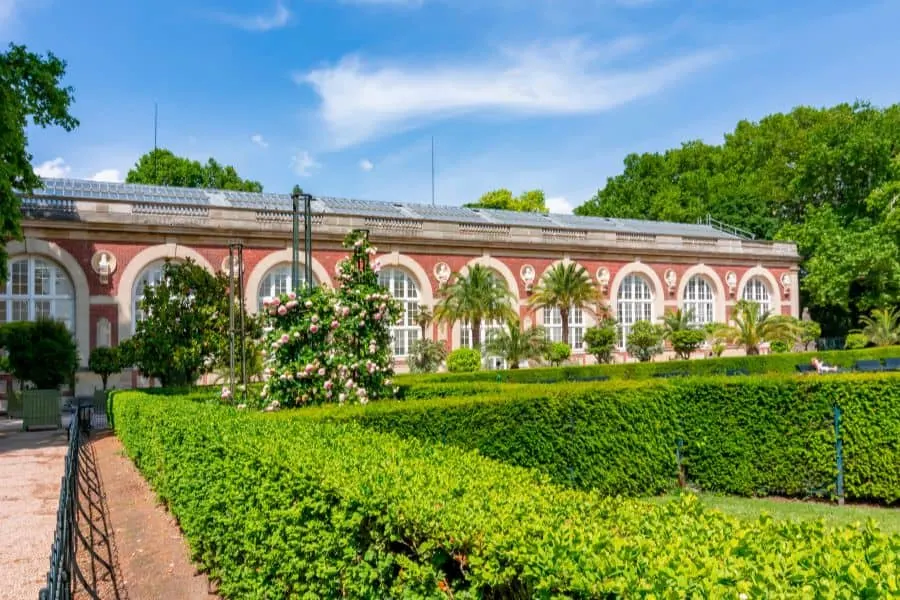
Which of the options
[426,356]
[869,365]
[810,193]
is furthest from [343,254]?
[810,193]

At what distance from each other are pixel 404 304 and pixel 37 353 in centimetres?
1444

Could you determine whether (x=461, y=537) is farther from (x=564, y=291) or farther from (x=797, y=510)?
(x=564, y=291)

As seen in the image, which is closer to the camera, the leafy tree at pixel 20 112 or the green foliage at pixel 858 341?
the leafy tree at pixel 20 112

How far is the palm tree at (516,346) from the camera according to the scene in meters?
27.7

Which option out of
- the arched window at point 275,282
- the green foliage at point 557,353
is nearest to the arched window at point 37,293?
the arched window at point 275,282

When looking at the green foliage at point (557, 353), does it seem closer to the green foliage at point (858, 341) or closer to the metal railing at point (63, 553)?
the green foliage at point (858, 341)

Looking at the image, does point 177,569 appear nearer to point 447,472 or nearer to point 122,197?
point 447,472

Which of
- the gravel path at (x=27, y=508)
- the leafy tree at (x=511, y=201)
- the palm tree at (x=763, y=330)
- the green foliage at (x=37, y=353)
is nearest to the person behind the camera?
the gravel path at (x=27, y=508)

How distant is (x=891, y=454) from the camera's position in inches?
385

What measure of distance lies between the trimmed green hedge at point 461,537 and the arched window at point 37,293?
22011mm

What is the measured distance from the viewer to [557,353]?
2952cm

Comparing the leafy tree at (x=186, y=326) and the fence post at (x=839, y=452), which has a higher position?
the leafy tree at (x=186, y=326)

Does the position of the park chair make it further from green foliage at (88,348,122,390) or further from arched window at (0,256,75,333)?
arched window at (0,256,75,333)

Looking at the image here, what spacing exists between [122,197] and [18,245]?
5.40 metres
